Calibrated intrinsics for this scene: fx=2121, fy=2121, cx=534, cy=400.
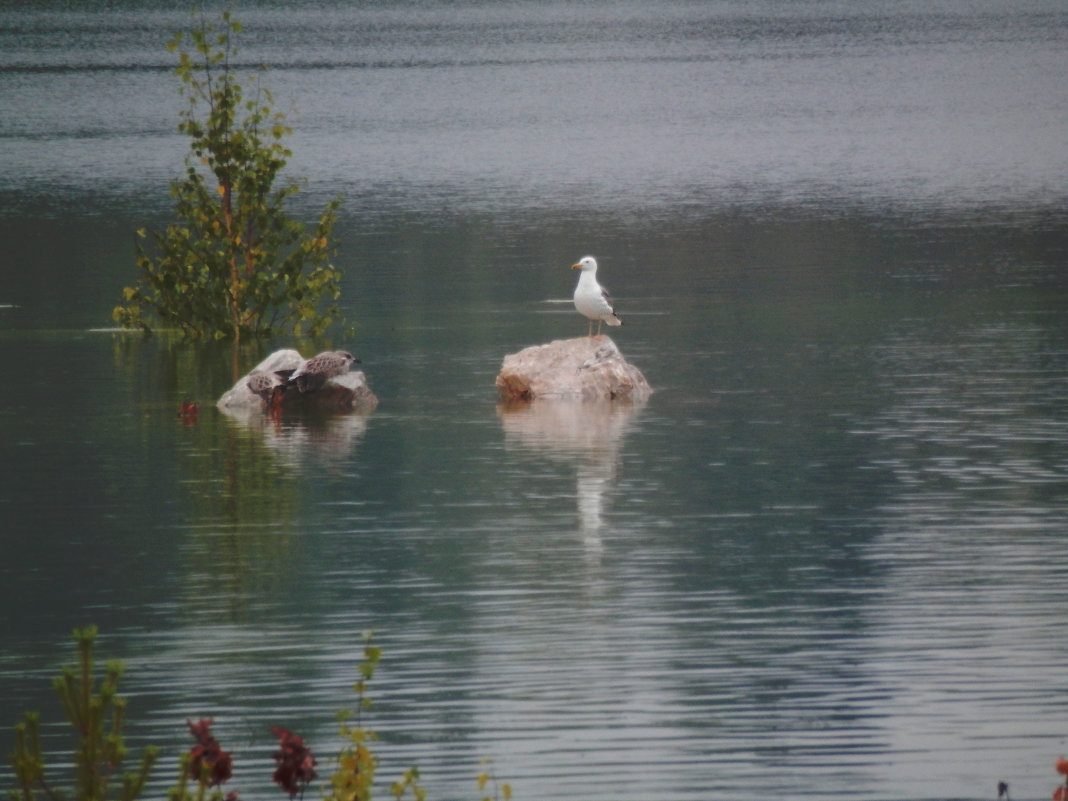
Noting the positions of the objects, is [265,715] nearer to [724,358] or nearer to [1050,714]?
[1050,714]

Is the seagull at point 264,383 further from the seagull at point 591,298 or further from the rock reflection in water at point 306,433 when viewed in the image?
the seagull at point 591,298

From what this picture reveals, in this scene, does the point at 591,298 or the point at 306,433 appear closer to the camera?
the point at 306,433

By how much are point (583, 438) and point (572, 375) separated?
3030mm

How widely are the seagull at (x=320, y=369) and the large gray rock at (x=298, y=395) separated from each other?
91mm

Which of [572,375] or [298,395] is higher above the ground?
[572,375]

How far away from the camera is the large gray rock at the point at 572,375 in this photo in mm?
24344

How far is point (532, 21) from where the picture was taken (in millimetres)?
168250

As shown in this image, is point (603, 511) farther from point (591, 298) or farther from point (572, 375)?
point (572, 375)

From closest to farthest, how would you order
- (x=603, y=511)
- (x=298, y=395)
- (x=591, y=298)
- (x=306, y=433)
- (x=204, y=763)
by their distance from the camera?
(x=204, y=763) → (x=603, y=511) → (x=306, y=433) → (x=591, y=298) → (x=298, y=395)

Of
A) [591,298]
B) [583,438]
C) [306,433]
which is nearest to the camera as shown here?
[583,438]

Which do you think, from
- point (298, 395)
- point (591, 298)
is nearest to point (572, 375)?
point (591, 298)

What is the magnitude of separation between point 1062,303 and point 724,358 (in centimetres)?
857

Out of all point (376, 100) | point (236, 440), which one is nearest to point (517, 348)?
point (236, 440)

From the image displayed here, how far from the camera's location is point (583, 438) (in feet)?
70.8
